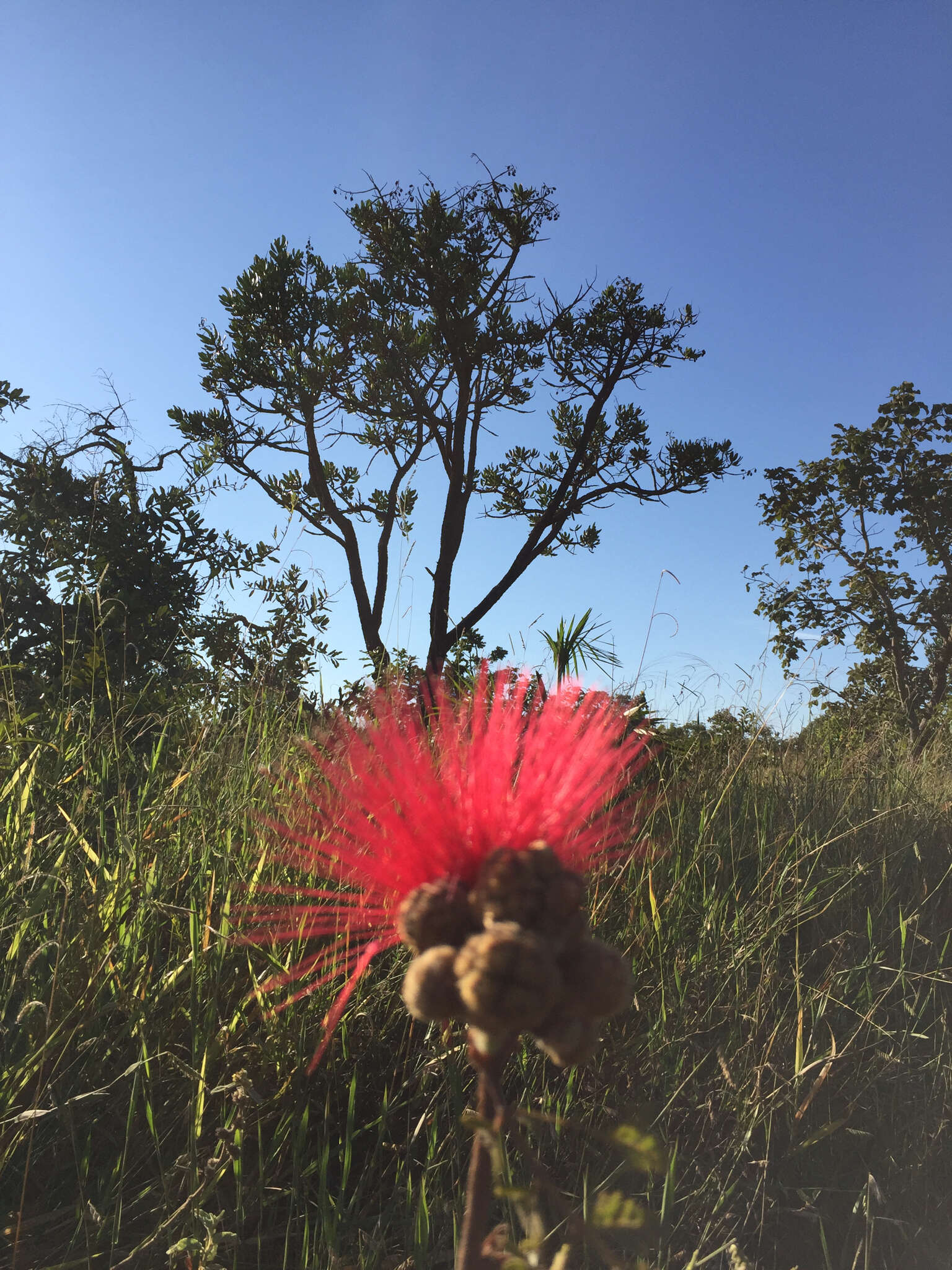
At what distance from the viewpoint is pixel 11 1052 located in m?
1.43

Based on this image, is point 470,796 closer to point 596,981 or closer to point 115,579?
point 596,981

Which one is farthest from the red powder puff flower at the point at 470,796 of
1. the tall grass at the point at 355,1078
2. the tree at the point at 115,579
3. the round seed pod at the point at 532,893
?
the tree at the point at 115,579

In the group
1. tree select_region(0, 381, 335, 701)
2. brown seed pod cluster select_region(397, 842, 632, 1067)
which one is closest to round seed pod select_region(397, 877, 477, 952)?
brown seed pod cluster select_region(397, 842, 632, 1067)

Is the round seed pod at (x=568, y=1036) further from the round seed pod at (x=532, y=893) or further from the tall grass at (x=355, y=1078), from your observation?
the tall grass at (x=355, y=1078)

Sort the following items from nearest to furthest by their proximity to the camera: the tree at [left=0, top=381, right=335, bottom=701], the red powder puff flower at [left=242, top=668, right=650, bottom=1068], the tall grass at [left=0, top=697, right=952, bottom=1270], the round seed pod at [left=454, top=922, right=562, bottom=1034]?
the round seed pod at [left=454, top=922, right=562, bottom=1034]
the red powder puff flower at [left=242, top=668, right=650, bottom=1068]
the tall grass at [left=0, top=697, right=952, bottom=1270]
the tree at [left=0, top=381, right=335, bottom=701]

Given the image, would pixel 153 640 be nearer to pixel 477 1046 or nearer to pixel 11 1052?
pixel 11 1052

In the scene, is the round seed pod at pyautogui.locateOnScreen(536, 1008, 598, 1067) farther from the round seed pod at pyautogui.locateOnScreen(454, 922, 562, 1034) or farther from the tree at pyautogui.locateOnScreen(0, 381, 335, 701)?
the tree at pyautogui.locateOnScreen(0, 381, 335, 701)

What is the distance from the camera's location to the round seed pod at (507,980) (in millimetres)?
460

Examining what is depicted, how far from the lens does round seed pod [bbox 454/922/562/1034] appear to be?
0.46 m

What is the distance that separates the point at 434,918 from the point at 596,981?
12 centimetres

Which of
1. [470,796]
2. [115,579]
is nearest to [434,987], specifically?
[470,796]

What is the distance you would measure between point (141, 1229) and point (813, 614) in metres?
15.5

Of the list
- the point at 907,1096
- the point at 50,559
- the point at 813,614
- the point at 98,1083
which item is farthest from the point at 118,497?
the point at 813,614

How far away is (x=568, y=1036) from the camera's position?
0.50 m
